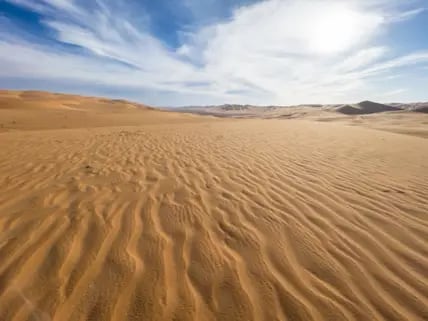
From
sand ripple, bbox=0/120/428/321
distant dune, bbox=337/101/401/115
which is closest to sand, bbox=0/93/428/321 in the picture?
sand ripple, bbox=0/120/428/321

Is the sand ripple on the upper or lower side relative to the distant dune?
upper

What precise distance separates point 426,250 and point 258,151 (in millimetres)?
5367

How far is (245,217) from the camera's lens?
3.35m

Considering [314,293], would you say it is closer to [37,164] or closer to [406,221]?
[406,221]

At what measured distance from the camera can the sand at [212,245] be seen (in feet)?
6.46

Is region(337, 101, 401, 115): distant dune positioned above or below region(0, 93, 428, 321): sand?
below

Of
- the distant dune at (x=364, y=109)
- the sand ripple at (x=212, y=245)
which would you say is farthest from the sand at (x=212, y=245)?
the distant dune at (x=364, y=109)

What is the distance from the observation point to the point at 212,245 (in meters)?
2.72

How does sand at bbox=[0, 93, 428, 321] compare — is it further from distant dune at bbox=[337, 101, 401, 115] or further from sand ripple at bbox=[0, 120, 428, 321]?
distant dune at bbox=[337, 101, 401, 115]

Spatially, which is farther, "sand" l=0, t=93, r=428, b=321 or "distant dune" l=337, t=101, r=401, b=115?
"distant dune" l=337, t=101, r=401, b=115

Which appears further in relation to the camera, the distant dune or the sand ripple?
the distant dune

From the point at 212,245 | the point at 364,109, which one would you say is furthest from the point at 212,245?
the point at 364,109

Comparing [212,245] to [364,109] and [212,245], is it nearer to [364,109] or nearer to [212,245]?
[212,245]

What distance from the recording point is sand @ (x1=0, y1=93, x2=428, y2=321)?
1969mm
